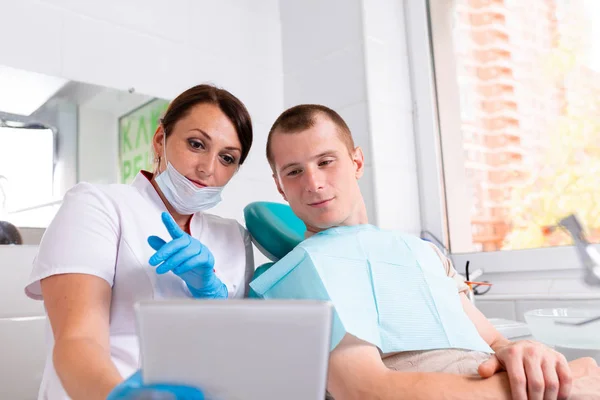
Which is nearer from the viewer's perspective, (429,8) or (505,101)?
(505,101)

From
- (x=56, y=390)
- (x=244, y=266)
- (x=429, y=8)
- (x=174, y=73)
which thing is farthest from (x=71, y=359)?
(x=429, y=8)

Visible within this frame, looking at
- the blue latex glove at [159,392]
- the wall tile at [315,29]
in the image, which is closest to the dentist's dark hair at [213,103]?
the blue latex glove at [159,392]

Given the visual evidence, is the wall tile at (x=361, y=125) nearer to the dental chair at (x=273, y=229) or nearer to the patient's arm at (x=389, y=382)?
the dental chair at (x=273, y=229)

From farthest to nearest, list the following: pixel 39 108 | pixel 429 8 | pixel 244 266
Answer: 1. pixel 429 8
2. pixel 39 108
3. pixel 244 266

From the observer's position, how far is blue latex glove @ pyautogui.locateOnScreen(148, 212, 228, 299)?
35.9 inches

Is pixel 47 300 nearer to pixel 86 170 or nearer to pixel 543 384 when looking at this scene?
pixel 543 384

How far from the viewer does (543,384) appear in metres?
0.75

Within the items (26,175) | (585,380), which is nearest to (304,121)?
(585,380)

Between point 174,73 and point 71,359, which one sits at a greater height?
point 174,73

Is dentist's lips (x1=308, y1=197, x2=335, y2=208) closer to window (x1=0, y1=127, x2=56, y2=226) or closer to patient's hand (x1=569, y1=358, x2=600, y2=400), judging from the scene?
patient's hand (x1=569, y1=358, x2=600, y2=400)

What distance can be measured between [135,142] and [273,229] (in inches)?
36.5

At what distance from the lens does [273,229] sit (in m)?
1.31

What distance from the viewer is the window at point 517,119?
2.05 meters

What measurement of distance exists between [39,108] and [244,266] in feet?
3.34
